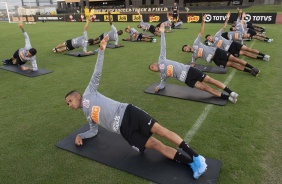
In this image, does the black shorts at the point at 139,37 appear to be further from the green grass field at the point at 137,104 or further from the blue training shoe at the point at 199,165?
the blue training shoe at the point at 199,165

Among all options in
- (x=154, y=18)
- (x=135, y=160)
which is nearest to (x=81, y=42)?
(x=135, y=160)

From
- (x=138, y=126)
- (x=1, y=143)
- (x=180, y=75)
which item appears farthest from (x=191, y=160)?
(x=1, y=143)

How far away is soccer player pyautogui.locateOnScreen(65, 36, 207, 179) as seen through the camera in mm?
3877

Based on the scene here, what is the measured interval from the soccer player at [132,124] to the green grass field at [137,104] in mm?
571

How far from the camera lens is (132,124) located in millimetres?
3939

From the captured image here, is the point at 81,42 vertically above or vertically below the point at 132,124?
above

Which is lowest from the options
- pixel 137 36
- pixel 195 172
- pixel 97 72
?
pixel 195 172

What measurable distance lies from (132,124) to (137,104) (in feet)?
8.89

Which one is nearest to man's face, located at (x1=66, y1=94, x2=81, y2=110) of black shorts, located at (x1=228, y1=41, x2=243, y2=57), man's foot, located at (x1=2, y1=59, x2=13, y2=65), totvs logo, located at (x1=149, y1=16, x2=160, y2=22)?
black shorts, located at (x1=228, y1=41, x2=243, y2=57)

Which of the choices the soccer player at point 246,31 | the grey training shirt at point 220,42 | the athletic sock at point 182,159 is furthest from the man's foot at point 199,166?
the soccer player at point 246,31

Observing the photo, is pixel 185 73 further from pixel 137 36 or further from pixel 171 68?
pixel 137 36

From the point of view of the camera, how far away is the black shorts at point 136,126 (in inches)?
154

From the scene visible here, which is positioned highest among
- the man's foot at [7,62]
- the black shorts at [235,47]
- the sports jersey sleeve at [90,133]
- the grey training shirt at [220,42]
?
the grey training shirt at [220,42]

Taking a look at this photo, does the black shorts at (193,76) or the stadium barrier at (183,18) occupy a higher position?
the stadium barrier at (183,18)
